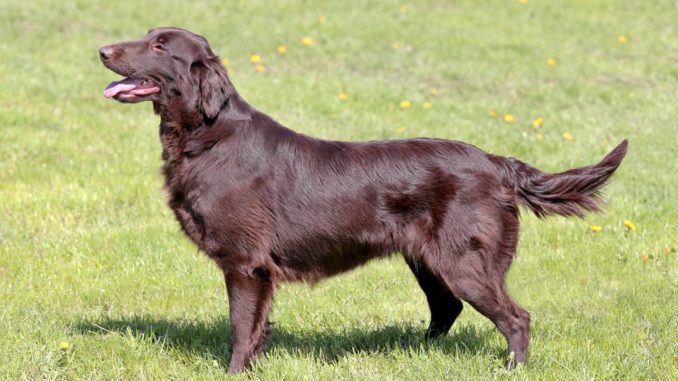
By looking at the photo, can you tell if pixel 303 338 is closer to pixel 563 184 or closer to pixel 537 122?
pixel 563 184

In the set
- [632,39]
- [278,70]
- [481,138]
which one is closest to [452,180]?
[481,138]

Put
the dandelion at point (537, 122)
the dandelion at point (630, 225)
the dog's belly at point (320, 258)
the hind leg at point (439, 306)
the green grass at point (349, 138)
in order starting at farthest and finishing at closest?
the dandelion at point (537, 122) → the dandelion at point (630, 225) → the hind leg at point (439, 306) → the green grass at point (349, 138) → the dog's belly at point (320, 258)

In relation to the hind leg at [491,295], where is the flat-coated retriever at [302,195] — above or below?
above

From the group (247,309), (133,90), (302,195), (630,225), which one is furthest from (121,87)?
(630,225)

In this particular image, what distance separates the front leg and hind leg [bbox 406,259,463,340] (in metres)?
1.05

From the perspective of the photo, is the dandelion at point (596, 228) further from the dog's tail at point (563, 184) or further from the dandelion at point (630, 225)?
the dog's tail at point (563, 184)

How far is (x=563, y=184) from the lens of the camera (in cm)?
493

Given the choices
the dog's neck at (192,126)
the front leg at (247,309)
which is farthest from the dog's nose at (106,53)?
the front leg at (247,309)

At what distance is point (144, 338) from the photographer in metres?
5.09

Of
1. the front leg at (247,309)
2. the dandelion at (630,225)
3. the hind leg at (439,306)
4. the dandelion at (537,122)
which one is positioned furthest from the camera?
the dandelion at (537,122)

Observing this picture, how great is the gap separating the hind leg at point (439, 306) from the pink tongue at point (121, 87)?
1.97 metres

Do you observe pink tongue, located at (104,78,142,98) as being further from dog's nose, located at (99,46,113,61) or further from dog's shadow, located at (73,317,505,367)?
dog's shadow, located at (73,317,505,367)

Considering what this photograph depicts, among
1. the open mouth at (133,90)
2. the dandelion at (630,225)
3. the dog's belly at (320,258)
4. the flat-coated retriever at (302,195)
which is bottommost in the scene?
the dandelion at (630,225)

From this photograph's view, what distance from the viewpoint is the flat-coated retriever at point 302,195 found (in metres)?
4.72
